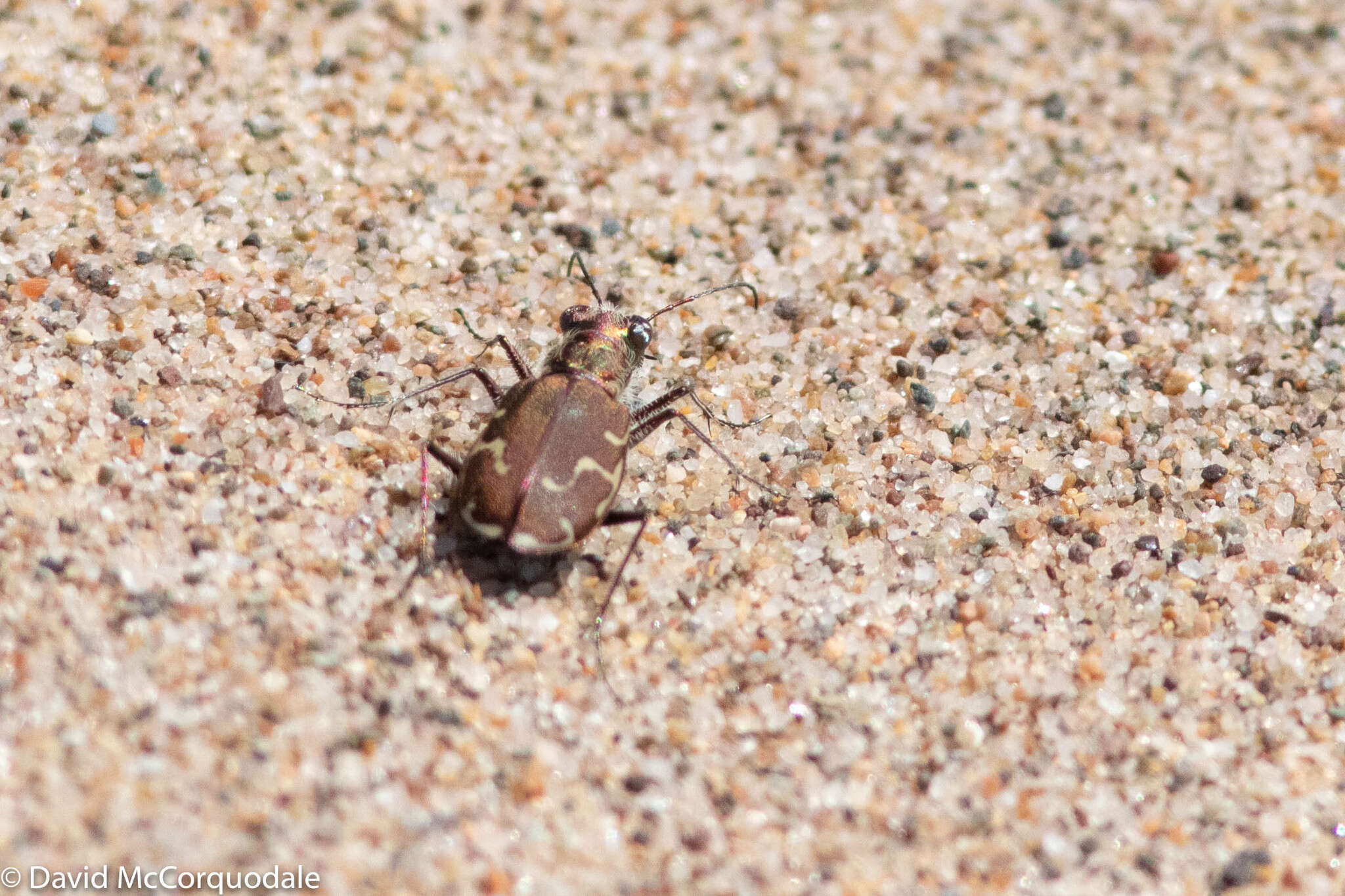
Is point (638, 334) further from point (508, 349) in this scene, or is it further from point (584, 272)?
point (584, 272)

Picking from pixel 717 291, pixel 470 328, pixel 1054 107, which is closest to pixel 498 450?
pixel 470 328


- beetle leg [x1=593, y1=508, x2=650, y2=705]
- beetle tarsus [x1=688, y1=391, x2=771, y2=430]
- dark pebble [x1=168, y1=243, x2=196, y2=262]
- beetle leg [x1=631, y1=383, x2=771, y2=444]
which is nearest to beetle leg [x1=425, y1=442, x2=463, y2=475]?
beetle leg [x1=593, y1=508, x2=650, y2=705]

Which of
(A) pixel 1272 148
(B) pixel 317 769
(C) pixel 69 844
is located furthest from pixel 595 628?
(A) pixel 1272 148

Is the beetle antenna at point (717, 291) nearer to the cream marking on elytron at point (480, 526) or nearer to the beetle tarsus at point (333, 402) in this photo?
the beetle tarsus at point (333, 402)

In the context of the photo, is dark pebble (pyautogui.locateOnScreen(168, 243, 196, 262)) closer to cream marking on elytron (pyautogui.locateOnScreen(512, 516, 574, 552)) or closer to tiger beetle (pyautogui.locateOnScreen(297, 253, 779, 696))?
tiger beetle (pyautogui.locateOnScreen(297, 253, 779, 696))

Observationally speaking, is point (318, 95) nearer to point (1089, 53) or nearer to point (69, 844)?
point (69, 844)

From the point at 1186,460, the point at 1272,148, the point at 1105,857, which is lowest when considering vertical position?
the point at 1105,857

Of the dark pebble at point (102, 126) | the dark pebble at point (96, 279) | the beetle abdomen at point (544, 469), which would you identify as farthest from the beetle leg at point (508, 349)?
the dark pebble at point (102, 126)
